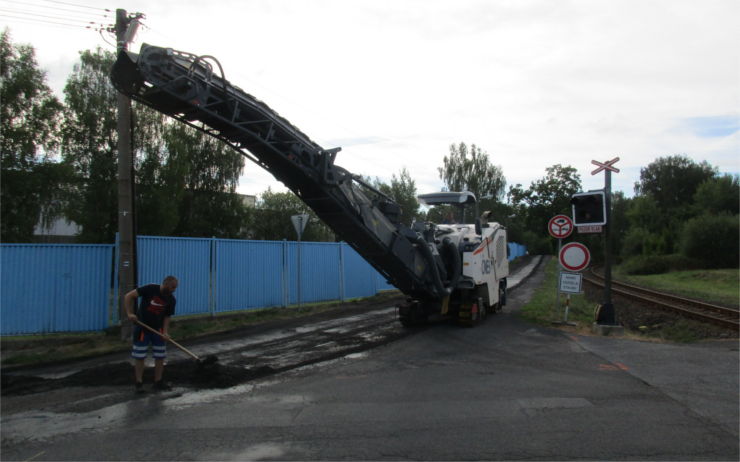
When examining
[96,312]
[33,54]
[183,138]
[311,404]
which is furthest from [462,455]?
[183,138]

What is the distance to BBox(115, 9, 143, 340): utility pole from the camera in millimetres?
9938

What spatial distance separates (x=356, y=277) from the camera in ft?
61.0

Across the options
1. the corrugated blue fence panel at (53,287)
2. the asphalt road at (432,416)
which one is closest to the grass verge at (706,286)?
the asphalt road at (432,416)

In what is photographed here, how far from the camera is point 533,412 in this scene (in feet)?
18.5

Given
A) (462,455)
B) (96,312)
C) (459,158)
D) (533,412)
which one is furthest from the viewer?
(459,158)

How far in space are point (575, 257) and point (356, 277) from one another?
28.8 feet

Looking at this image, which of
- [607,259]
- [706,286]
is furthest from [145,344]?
[706,286]

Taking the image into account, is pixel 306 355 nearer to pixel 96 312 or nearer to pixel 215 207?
pixel 96 312

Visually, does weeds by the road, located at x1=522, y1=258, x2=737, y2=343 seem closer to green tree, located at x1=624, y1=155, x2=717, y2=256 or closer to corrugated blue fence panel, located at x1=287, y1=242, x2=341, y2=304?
corrugated blue fence panel, located at x1=287, y1=242, x2=341, y2=304

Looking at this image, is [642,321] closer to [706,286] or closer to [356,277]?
[356,277]

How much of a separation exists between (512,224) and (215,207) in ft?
163

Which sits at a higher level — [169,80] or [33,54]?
[33,54]

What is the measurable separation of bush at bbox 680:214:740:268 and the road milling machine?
35210 millimetres

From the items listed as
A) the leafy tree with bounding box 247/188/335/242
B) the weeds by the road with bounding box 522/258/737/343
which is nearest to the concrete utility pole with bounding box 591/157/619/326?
the weeds by the road with bounding box 522/258/737/343
